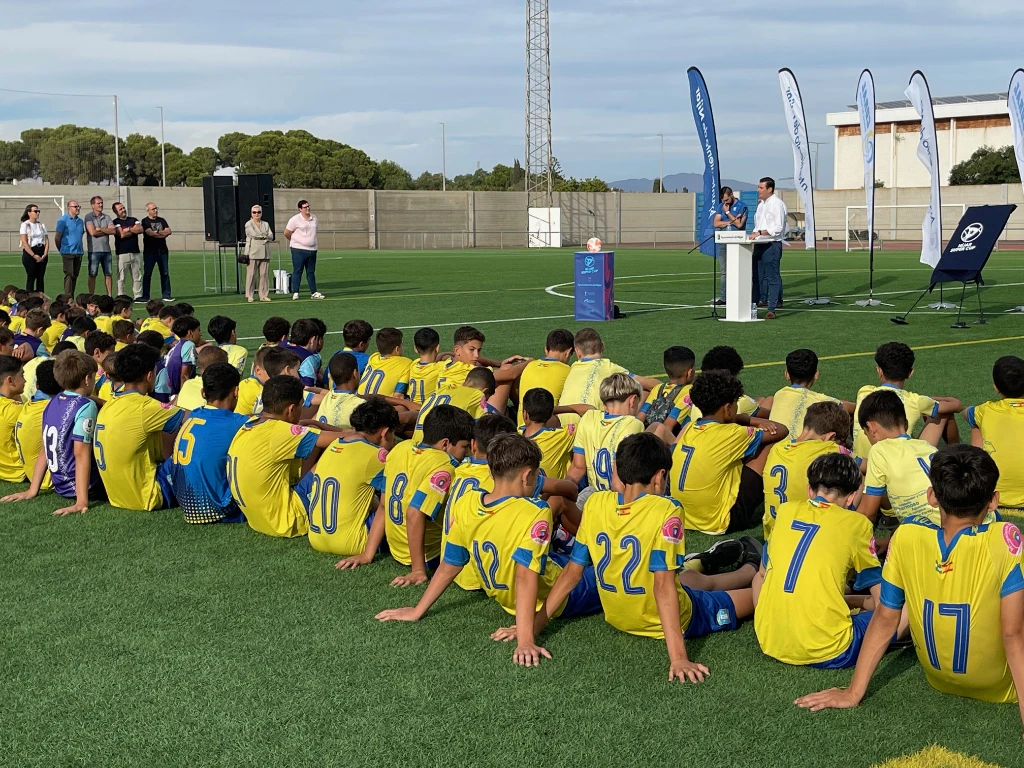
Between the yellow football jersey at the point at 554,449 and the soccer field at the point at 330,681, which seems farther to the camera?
the yellow football jersey at the point at 554,449

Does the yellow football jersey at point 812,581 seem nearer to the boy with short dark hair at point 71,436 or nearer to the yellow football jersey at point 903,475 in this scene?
the yellow football jersey at point 903,475

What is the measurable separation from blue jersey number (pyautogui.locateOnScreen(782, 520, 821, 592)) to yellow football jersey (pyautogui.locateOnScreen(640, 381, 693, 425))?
2448 millimetres

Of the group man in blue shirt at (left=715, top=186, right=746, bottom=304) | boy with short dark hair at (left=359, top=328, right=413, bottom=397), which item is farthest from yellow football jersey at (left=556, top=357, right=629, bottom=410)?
A: man in blue shirt at (left=715, top=186, right=746, bottom=304)

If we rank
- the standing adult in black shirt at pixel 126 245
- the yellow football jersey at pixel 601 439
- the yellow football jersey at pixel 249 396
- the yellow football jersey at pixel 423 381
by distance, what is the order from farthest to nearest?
1. the standing adult in black shirt at pixel 126 245
2. the yellow football jersey at pixel 423 381
3. the yellow football jersey at pixel 249 396
4. the yellow football jersey at pixel 601 439

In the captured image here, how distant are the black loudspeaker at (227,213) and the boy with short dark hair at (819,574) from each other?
758 inches

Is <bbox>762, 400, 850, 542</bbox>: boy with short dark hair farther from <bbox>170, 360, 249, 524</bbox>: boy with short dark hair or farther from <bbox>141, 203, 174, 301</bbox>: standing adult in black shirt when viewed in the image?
<bbox>141, 203, 174, 301</bbox>: standing adult in black shirt

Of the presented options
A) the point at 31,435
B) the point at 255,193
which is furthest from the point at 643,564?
the point at 255,193

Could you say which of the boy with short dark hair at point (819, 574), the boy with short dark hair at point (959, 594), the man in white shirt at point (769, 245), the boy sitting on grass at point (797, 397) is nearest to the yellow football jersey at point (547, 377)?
the boy sitting on grass at point (797, 397)

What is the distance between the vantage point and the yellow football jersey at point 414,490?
5.49m

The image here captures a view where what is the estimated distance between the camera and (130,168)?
262ft

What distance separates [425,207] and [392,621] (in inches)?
2149

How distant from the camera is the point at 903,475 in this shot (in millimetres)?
5316

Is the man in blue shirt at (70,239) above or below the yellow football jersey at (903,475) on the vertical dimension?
above

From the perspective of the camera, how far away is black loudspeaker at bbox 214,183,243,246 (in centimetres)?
2234
